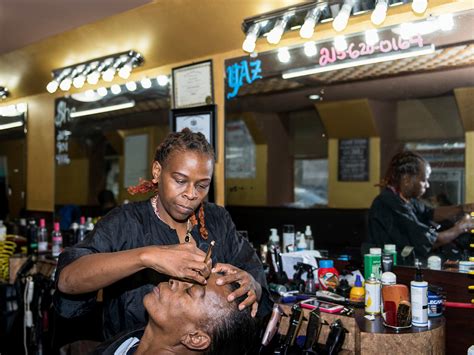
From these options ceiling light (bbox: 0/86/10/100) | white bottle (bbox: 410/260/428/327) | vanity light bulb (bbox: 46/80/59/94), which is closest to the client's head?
white bottle (bbox: 410/260/428/327)

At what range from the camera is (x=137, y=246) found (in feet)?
5.82

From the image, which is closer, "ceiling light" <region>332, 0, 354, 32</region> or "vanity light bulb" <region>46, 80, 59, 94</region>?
"ceiling light" <region>332, 0, 354, 32</region>

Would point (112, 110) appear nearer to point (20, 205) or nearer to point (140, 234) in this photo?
point (20, 205)

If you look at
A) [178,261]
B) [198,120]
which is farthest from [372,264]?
[198,120]

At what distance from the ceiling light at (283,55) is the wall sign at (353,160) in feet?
1.81

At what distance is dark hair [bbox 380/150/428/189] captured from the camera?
2.48m

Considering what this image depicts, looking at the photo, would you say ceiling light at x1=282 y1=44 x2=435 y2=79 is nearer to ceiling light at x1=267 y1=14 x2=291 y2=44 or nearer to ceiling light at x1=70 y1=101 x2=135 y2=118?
ceiling light at x1=267 y1=14 x2=291 y2=44

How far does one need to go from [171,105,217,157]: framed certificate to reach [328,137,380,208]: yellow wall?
0.77 m

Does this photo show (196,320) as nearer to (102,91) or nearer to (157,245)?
(157,245)

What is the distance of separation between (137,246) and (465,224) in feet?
4.87

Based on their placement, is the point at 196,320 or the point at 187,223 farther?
the point at 187,223

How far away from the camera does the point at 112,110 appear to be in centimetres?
396

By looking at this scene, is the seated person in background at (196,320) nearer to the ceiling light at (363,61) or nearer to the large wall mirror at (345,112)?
the large wall mirror at (345,112)

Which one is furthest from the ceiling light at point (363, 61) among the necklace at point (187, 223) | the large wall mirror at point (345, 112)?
the necklace at point (187, 223)
